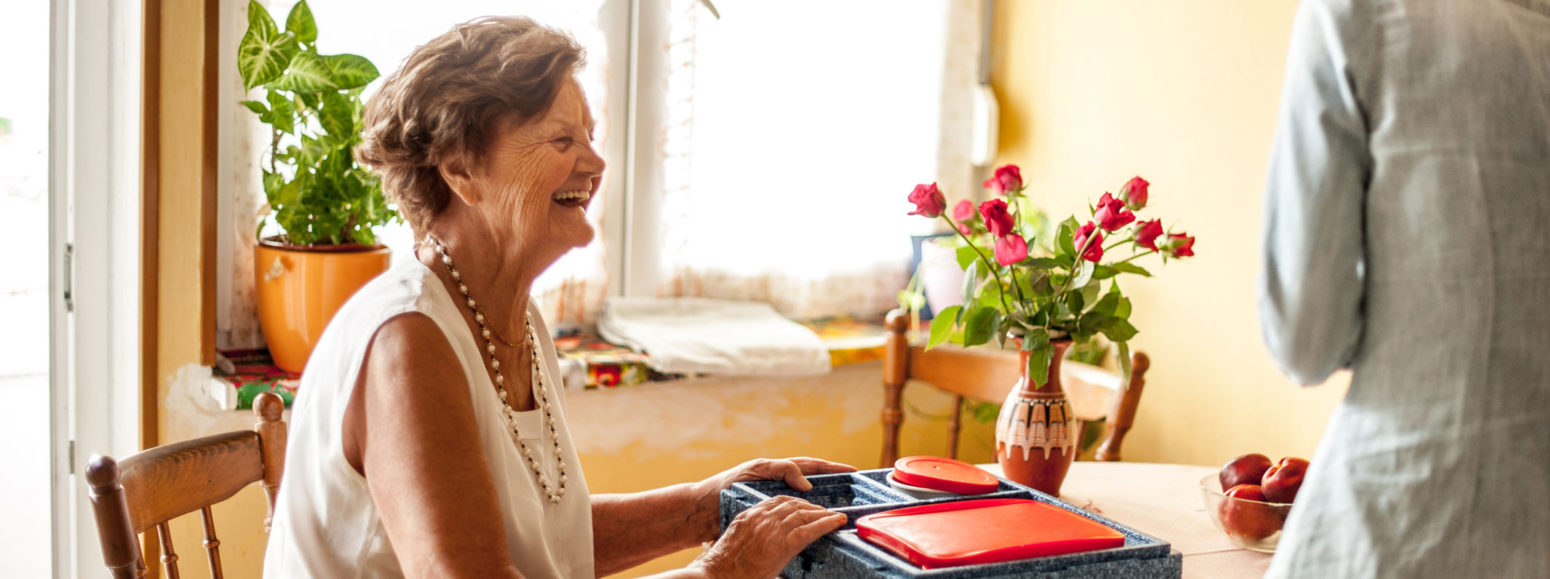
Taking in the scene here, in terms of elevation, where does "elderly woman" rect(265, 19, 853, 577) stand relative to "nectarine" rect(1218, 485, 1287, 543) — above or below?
above

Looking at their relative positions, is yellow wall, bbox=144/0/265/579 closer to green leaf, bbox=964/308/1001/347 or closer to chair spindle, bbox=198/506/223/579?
chair spindle, bbox=198/506/223/579

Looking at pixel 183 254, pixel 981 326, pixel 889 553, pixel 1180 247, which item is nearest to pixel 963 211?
pixel 981 326

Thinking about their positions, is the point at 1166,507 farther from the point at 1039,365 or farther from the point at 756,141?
the point at 756,141

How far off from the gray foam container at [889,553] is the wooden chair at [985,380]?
0.67 metres

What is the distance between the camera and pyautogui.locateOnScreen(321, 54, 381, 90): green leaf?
1.99 meters

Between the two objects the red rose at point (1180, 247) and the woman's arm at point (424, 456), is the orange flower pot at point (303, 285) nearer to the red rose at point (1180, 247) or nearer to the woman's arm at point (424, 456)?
the woman's arm at point (424, 456)

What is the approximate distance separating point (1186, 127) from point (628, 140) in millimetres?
1199

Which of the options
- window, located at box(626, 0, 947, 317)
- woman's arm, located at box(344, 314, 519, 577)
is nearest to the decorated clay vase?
woman's arm, located at box(344, 314, 519, 577)

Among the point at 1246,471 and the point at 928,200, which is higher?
the point at 928,200

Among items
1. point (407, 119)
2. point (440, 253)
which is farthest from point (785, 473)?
point (407, 119)

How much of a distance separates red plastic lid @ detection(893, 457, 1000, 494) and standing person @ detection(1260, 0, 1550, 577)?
451mm

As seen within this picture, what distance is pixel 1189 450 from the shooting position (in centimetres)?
259

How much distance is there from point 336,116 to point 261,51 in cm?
16

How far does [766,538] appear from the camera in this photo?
1195 millimetres
